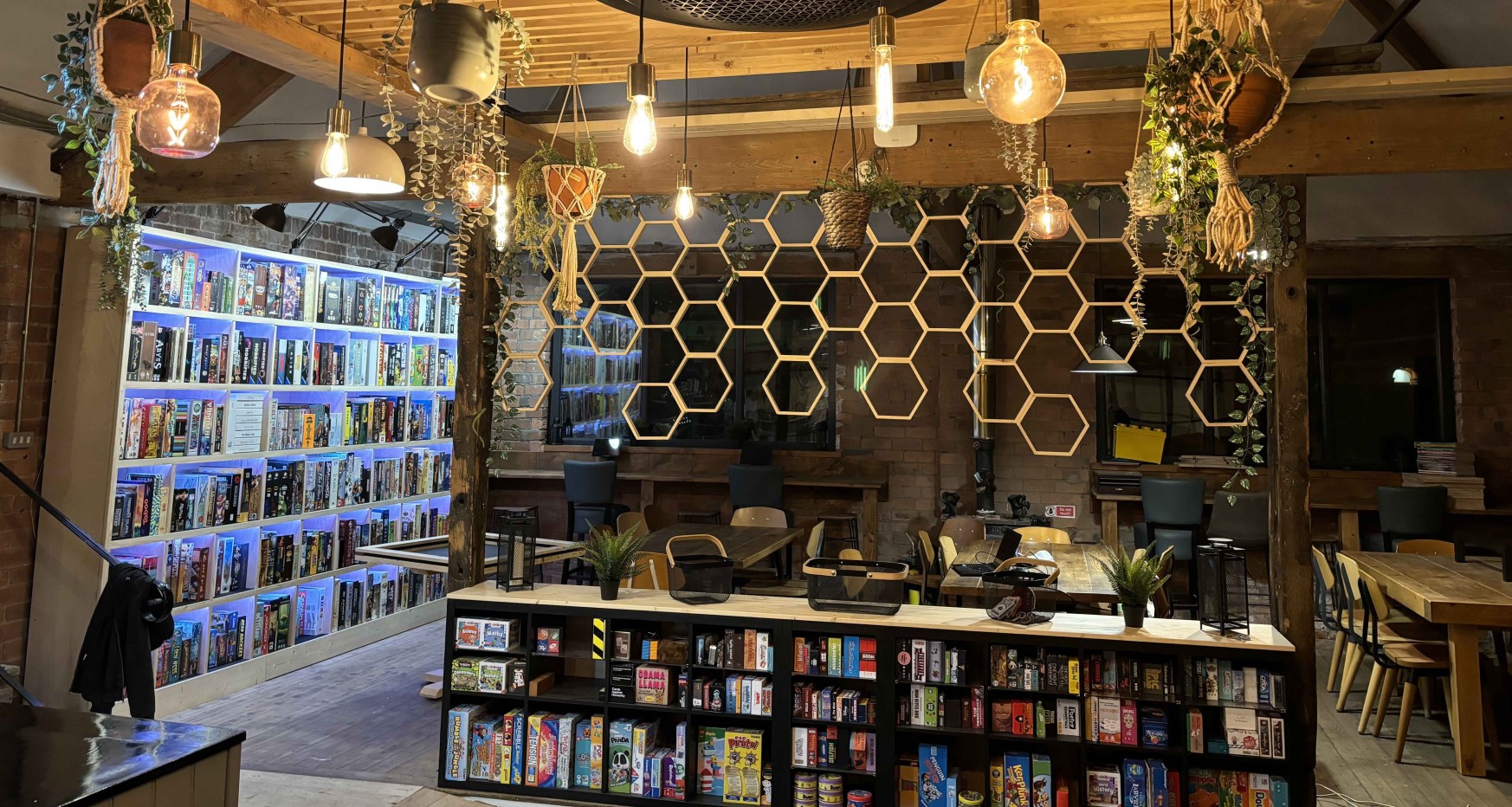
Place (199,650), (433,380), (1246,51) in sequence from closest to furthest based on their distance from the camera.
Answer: (1246,51) → (199,650) → (433,380)

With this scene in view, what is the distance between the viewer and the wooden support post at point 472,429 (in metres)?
4.17

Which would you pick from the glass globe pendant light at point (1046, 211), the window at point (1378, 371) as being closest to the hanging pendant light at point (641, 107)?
the glass globe pendant light at point (1046, 211)

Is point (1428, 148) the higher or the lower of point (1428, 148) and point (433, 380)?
the higher

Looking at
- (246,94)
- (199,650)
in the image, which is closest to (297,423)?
(199,650)

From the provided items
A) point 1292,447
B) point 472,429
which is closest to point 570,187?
point 472,429

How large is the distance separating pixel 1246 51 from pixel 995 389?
5.84 meters

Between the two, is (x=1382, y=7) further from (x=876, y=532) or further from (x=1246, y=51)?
(x=1246, y=51)

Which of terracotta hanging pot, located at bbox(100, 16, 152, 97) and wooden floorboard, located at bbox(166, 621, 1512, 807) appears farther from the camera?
wooden floorboard, located at bbox(166, 621, 1512, 807)

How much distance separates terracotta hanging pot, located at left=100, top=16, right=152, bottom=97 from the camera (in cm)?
154

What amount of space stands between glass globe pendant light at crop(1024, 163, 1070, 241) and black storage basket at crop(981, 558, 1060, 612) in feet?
4.34

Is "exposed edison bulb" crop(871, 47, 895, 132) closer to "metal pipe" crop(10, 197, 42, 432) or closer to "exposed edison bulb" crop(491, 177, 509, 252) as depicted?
"exposed edison bulb" crop(491, 177, 509, 252)

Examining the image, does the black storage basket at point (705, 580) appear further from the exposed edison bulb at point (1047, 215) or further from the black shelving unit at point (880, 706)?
the exposed edison bulb at point (1047, 215)

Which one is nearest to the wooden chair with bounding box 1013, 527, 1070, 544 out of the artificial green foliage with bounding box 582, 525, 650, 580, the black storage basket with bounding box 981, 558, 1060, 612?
the black storage basket with bounding box 981, 558, 1060, 612

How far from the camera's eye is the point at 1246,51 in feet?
5.80
